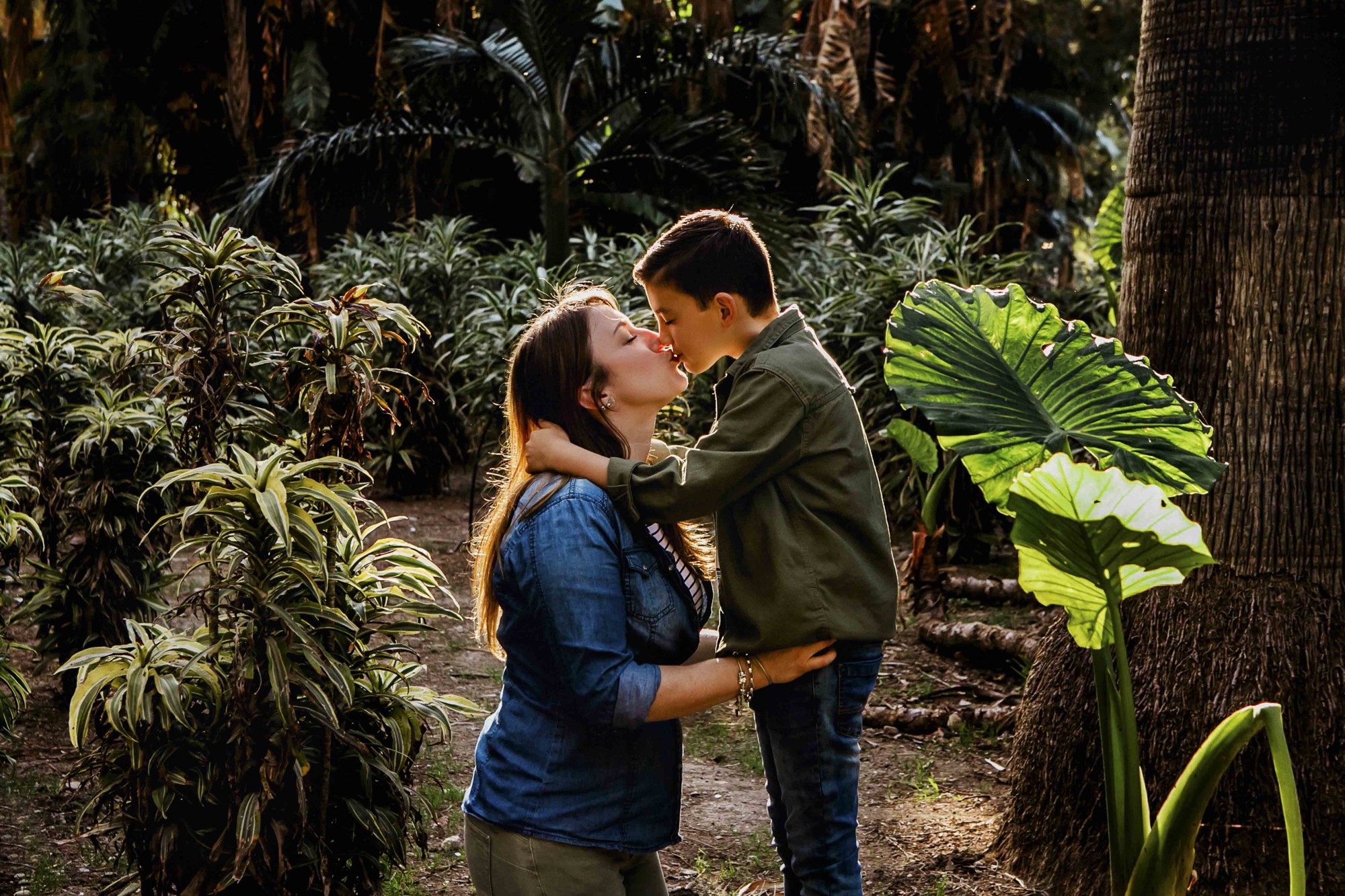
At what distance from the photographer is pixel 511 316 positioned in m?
7.29

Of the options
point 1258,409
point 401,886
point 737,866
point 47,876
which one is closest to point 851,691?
point 1258,409

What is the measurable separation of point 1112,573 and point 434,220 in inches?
335

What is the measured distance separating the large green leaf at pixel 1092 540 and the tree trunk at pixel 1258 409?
1021 mm

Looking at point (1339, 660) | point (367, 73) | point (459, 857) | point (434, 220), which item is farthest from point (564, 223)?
point (1339, 660)

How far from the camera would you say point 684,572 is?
205 centimetres

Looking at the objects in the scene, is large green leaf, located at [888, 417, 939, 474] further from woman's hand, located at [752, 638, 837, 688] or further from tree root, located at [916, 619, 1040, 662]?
woman's hand, located at [752, 638, 837, 688]

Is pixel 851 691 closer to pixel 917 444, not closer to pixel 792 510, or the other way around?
pixel 792 510

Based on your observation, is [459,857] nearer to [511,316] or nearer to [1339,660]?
[1339,660]

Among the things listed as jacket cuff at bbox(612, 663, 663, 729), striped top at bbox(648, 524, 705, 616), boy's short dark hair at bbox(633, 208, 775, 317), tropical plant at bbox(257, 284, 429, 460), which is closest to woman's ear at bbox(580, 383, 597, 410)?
striped top at bbox(648, 524, 705, 616)

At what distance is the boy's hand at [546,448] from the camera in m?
1.94

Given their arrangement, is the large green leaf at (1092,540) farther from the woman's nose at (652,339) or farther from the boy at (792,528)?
the woman's nose at (652,339)

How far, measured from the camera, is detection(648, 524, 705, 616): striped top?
2.02m

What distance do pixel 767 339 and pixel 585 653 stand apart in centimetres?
80

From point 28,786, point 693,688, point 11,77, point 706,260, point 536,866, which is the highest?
point 11,77
